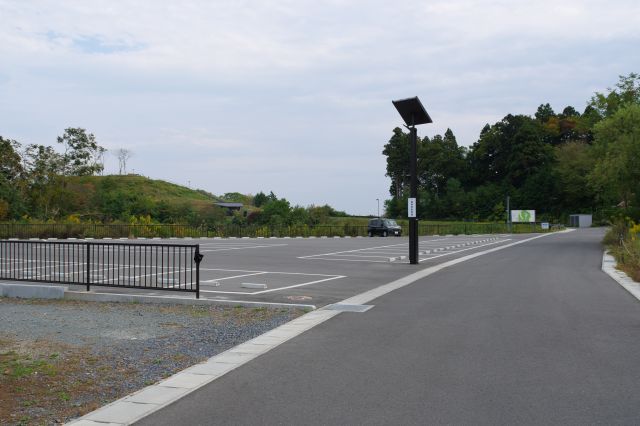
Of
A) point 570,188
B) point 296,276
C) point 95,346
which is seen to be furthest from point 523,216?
point 95,346

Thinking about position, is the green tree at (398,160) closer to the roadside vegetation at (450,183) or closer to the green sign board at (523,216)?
the roadside vegetation at (450,183)

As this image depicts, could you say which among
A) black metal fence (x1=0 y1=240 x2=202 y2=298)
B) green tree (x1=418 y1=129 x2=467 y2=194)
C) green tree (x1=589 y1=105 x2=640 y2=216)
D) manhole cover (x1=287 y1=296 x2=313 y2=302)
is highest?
green tree (x1=418 y1=129 x2=467 y2=194)

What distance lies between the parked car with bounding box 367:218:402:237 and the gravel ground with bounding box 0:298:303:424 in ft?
126

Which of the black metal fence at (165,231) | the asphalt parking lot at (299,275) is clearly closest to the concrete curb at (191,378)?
the asphalt parking lot at (299,275)

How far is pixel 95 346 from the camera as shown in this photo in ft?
24.3

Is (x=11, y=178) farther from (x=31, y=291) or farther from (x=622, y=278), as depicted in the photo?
(x=622, y=278)

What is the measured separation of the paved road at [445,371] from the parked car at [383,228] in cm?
3760

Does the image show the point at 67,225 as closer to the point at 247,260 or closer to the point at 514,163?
the point at 247,260

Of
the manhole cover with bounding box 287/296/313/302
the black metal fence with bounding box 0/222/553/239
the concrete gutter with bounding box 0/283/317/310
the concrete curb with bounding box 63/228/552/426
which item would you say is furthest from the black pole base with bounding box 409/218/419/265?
the black metal fence with bounding box 0/222/553/239

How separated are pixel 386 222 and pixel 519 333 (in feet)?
135

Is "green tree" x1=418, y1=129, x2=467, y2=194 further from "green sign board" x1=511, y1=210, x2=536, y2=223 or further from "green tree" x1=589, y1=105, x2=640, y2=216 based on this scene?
"green tree" x1=589, y1=105, x2=640, y2=216

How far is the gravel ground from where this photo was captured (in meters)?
5.34

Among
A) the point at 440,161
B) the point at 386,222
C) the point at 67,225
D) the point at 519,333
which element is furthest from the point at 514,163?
the point at 519,333

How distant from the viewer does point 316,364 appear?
649cm
